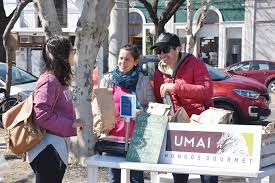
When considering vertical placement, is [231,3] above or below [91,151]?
above

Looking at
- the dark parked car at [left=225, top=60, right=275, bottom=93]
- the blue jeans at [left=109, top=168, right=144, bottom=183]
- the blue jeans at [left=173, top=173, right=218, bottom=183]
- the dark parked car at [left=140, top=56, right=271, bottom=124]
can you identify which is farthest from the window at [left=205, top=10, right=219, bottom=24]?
the blue jeans at [left=173, top=173, right=218, bottom=183]

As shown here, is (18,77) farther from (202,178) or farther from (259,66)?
(259,66)

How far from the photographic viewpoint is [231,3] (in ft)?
97.8

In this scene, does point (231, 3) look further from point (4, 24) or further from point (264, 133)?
point (264, 133)

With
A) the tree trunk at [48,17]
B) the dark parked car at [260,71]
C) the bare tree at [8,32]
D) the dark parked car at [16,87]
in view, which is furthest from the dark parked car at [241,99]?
the dark parked car at [260,71]

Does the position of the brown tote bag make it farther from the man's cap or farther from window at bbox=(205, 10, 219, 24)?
window at bbox=(205, 10, 219, 24)

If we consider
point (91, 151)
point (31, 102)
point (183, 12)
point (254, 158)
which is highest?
point (183, 12)

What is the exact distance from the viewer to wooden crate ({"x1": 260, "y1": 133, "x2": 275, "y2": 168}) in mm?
3615

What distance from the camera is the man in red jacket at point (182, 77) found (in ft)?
14.2

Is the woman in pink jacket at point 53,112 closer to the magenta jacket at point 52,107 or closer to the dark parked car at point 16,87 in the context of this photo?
the magenta jacket at point 52,107

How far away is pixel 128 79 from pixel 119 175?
879 millimetres

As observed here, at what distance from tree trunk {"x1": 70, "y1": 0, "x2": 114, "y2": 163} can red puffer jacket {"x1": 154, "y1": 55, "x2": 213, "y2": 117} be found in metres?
2.58

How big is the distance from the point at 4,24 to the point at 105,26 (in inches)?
365

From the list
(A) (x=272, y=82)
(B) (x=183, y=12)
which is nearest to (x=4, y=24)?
(A) (x=272, y=82)
